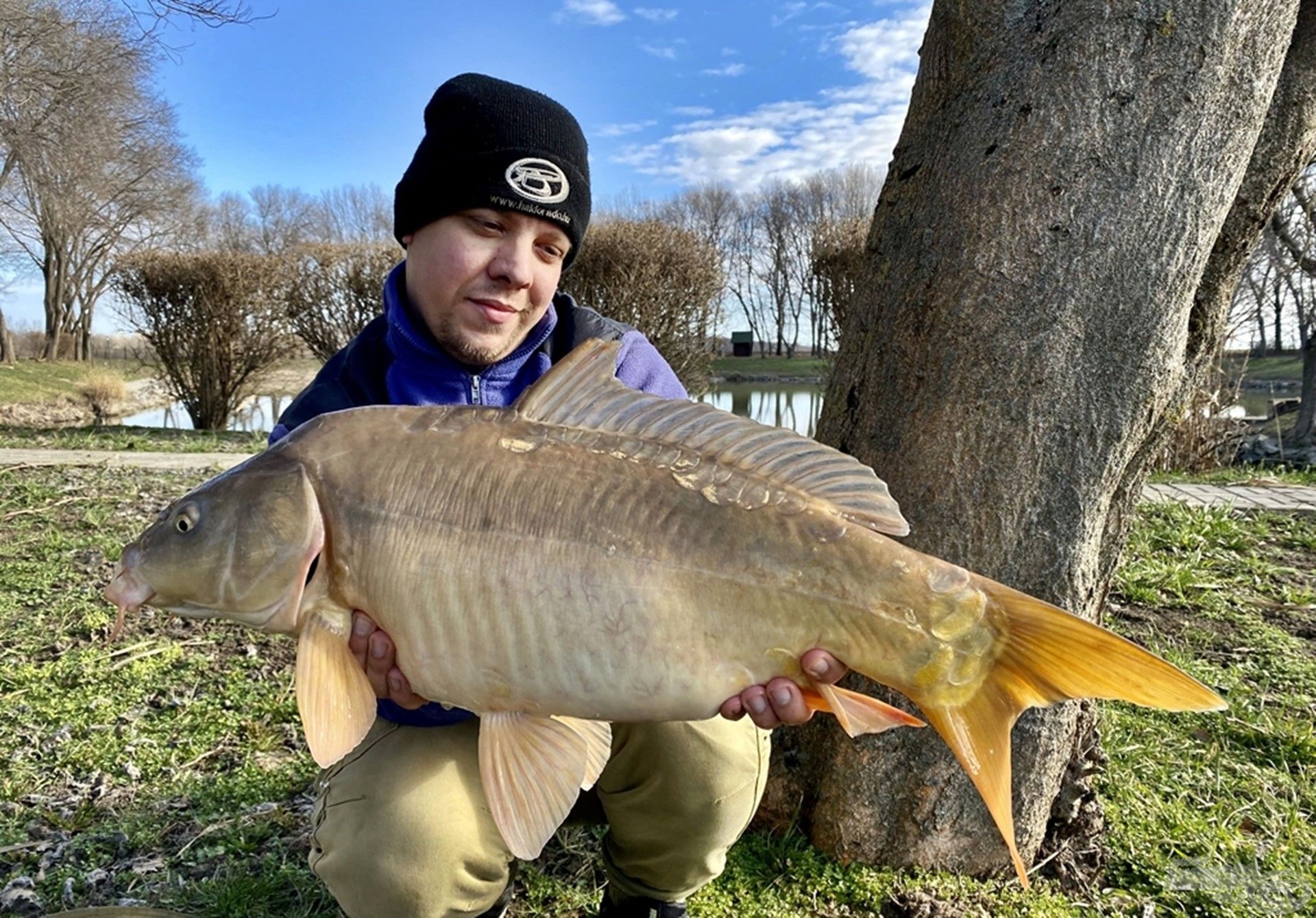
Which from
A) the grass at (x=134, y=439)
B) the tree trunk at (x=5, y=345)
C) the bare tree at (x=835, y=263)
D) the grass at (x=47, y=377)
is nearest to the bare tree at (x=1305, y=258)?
the bare tree at (x=835, y=263)

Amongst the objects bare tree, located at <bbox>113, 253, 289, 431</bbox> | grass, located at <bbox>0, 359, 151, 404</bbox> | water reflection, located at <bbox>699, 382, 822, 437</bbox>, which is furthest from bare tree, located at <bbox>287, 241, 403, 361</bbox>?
water reflection, located at <bbox>699, 382, 822, 437</bbox>

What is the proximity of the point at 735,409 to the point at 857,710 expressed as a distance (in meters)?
17.9

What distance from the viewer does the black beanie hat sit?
2219 millimetres

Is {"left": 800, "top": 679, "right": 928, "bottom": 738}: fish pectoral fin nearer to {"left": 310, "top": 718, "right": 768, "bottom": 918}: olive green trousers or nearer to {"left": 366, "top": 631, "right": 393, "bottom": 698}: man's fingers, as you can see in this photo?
{"left": 310, "top": 718, "right": 768, "bottom": 918}: olive green trousers

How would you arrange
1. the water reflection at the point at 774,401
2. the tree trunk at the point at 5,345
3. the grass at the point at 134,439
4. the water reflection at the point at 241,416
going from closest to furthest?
1. the grass at the point at 134,439
2. the water reflection at the point at 241,416
3. the water reflection at the point at 774,401
4. the tree trunk at the point at 5,345

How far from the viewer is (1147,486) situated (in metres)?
6.87

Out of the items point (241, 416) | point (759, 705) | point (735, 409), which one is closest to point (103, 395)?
point (241, 416)

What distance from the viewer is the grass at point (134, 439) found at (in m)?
8.38

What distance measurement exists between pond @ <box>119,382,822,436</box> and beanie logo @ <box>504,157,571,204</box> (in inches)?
236

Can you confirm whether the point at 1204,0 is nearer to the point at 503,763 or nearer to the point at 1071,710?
the point at 1071,710

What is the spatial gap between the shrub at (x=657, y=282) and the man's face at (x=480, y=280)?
804cm

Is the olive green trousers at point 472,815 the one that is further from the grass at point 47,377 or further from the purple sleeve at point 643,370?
the grass at point 47,377

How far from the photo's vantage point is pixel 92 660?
10.8ft

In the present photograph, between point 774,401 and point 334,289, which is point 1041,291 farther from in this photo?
point 774,401
